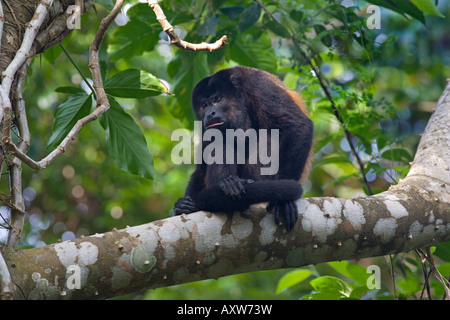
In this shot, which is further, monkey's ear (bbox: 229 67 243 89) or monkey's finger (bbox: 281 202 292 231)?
monkey's ear (bbox: 229 67 243 89)

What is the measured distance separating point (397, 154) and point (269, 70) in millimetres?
1389

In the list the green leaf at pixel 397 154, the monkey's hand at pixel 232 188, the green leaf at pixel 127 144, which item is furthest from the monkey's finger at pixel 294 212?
the green leaf at pixel 397 154

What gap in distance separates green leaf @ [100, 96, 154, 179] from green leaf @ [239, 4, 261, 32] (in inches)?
52.4

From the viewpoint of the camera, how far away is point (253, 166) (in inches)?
145

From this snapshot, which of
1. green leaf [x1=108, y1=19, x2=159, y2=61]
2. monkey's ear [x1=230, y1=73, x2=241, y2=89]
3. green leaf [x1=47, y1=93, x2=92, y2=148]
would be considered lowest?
green leaf [x1=47, y1=93, x2=92, y2=148]

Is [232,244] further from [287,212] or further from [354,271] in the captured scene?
[354,271]

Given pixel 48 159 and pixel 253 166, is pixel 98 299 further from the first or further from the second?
pixel 253 166

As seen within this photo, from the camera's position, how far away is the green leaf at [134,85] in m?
3.48

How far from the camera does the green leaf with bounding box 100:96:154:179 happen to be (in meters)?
3.46

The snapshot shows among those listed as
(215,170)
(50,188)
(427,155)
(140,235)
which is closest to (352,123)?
(427,155)

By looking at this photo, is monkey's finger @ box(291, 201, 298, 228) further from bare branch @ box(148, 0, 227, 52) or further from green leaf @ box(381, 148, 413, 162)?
green leaf @ box(381, 148, 413, 162)

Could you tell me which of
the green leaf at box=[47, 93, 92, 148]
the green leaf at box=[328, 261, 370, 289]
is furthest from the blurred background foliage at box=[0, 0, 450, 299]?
the green leaf at box=[47, 93, 92, 148]

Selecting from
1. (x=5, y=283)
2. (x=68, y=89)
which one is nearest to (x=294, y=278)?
(x=68, y=89)

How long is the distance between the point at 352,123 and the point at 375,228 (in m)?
1.53
